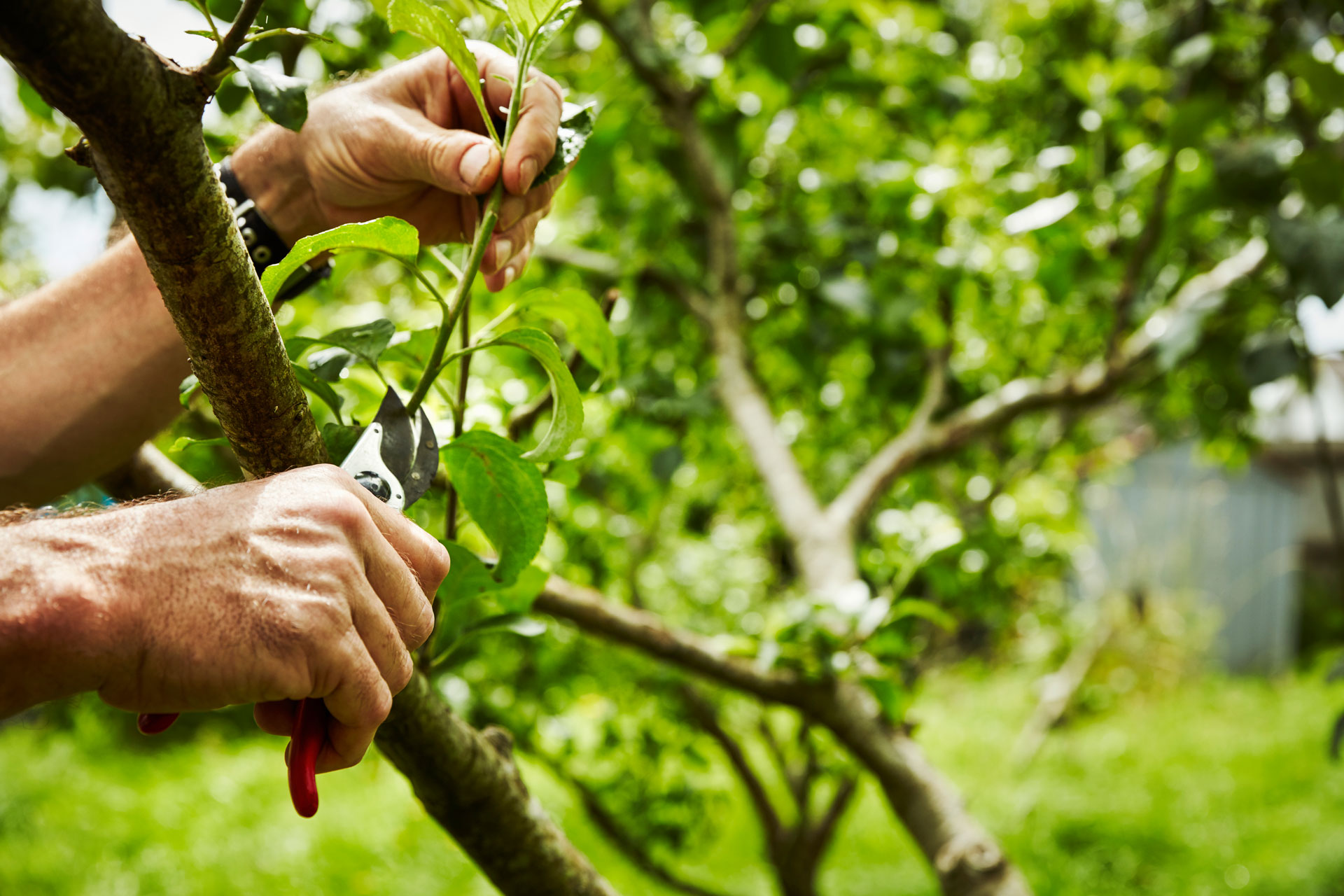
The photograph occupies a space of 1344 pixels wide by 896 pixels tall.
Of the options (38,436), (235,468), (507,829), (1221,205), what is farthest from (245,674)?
(1221,205)

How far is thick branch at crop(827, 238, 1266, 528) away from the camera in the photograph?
1415mm

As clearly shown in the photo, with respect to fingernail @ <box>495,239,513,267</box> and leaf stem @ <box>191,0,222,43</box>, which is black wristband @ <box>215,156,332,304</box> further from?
leaf stem @ <box>191,0,222,43</box>

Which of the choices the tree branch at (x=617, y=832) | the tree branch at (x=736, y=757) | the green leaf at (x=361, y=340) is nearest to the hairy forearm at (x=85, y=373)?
the green leaf at (x=361, y=340)

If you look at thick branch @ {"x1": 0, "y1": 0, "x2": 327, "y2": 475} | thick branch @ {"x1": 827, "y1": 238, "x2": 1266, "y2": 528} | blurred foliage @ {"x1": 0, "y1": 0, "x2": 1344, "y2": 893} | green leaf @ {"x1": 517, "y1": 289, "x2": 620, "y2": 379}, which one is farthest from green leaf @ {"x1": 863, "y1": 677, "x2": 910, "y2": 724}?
thick branch @ {"x1": 0, "y1": 0, "x2": 327, "y2": 475}

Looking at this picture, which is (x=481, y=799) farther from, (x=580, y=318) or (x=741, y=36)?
(x=741, y=36)

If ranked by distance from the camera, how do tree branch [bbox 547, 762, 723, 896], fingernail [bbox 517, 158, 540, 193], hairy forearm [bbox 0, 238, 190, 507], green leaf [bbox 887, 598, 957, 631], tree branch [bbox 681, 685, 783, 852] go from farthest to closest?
tree branch [bbox 681, 685, 783, 852]
tree branch [bbox 547, 762, 723, 896]
green leaf [bbox 887, 598, 957, 631]
hairy forearm [bbox 0, 238, 190, 507]
fingernail [bbox 517, 158, 540, 193]

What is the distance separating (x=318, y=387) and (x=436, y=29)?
22 centimetres

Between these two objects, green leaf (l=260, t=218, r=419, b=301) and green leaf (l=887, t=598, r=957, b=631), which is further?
green leaf (l=887, t=598, r=957, b=631)

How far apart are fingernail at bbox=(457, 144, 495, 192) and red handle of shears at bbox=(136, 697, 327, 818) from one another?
306mm

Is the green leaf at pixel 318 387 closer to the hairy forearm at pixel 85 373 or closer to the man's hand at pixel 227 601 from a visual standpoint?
the man's hand at pixel 227 601

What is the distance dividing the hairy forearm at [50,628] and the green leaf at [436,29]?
Result: 309 millimetres

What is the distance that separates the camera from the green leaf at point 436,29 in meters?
0.45

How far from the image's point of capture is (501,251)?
2.04 ft

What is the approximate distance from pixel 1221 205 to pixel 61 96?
1458mm
